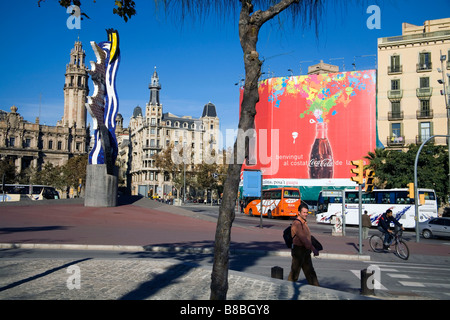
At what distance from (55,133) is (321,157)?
250 ft

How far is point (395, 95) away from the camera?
47062 mm

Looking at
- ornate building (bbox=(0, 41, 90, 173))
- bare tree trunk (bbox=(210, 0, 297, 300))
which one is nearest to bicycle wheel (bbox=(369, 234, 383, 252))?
bare tree trunk (bbox=(210, 0, 297, 300))

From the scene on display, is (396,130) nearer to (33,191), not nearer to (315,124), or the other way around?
(315,124)

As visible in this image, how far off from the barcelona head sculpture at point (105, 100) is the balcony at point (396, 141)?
3159 centimetres

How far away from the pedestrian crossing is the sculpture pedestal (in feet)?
75.0

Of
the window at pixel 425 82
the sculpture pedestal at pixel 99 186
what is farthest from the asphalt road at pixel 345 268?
the window at pixel 425 82

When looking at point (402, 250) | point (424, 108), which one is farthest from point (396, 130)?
point (402, 250)

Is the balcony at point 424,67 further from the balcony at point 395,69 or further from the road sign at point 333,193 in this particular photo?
the road sign at point 333,193

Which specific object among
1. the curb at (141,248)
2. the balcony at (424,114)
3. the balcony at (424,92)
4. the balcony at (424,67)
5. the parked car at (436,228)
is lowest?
the parked car at (436,228)

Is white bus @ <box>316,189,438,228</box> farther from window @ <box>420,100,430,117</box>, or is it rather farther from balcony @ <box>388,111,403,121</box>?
window @ <box>420,100,430,117</box>

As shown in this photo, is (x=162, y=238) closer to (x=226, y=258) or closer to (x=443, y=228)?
(x=226, y=258)

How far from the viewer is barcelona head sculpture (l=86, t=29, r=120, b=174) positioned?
101ft

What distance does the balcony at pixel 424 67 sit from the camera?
149ft
